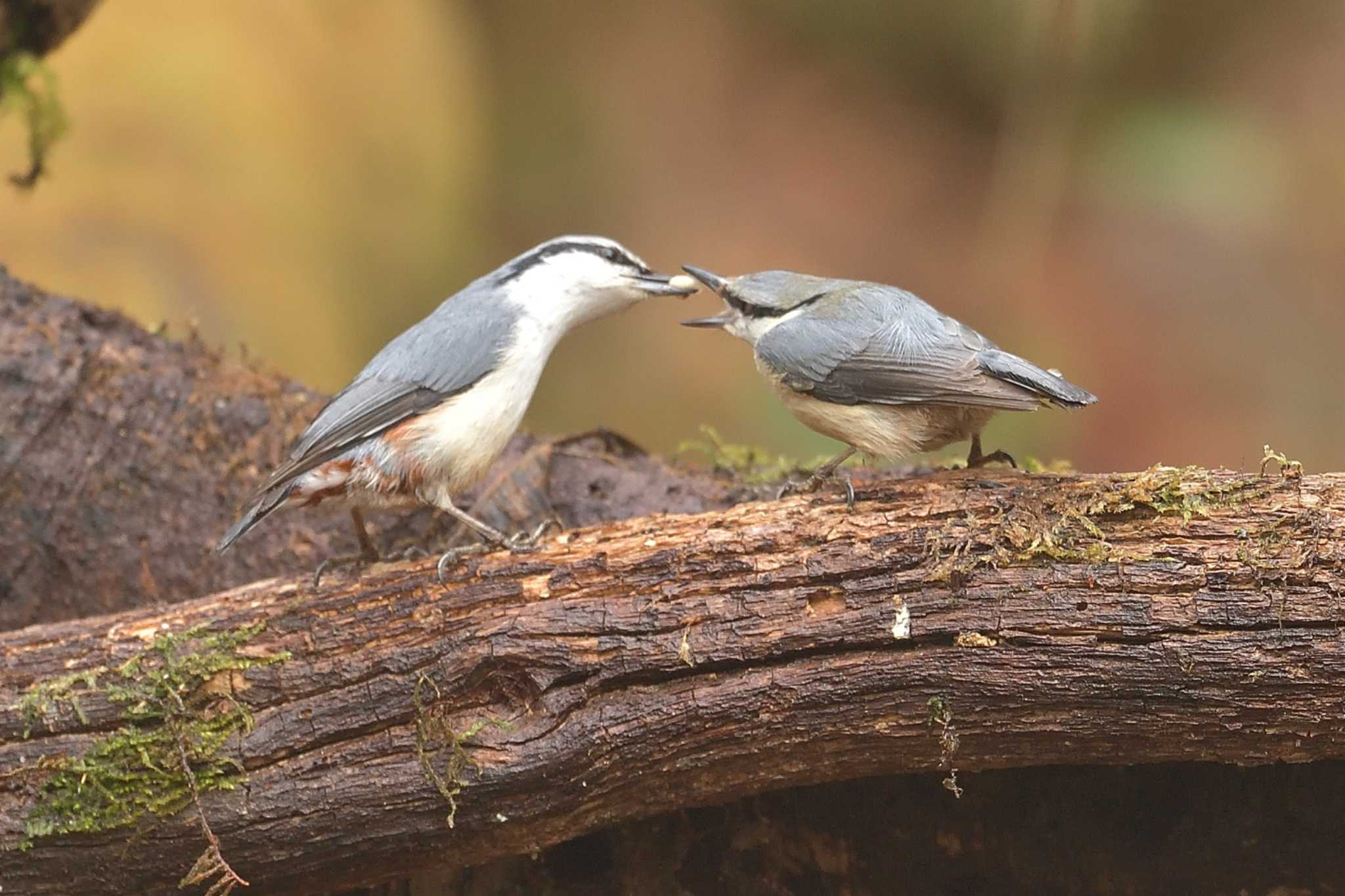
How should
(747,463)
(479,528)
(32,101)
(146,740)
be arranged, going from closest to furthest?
(146,740) < (479,528) < (747,463) < (32,101)

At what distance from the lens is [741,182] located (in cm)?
1022

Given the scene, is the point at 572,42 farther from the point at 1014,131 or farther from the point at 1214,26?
the point at 1214,26

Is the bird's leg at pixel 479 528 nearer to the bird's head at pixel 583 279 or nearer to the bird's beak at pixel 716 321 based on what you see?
the bird's head at pixel 583 279

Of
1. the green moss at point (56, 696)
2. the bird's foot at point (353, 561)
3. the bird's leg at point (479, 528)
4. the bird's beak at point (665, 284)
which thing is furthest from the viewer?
the bird's beak at point (665, 284)

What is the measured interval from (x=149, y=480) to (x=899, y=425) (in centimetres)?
282

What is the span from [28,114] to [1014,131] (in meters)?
6.62

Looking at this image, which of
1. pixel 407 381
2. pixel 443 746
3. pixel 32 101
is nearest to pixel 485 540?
pixel 407 381

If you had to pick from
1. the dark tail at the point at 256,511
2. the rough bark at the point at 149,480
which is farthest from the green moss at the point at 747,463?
the dark tail at the point at 256,511

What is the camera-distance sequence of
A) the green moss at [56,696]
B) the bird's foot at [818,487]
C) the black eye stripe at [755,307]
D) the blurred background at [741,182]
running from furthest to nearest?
1. the blurred background at [741,182]
2. the black eye stripe at [755,307]
3. the green moss at [56,696]
4. the bird's foot at [818,487]

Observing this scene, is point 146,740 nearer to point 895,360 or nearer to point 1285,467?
point 895,360

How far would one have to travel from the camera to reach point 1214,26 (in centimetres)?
907

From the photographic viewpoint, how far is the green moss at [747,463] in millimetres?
4191

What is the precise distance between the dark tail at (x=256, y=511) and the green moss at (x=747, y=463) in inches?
64.5

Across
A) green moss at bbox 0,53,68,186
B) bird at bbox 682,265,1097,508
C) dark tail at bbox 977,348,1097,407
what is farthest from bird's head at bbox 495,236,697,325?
green moss at bbox 0,53,68,186
